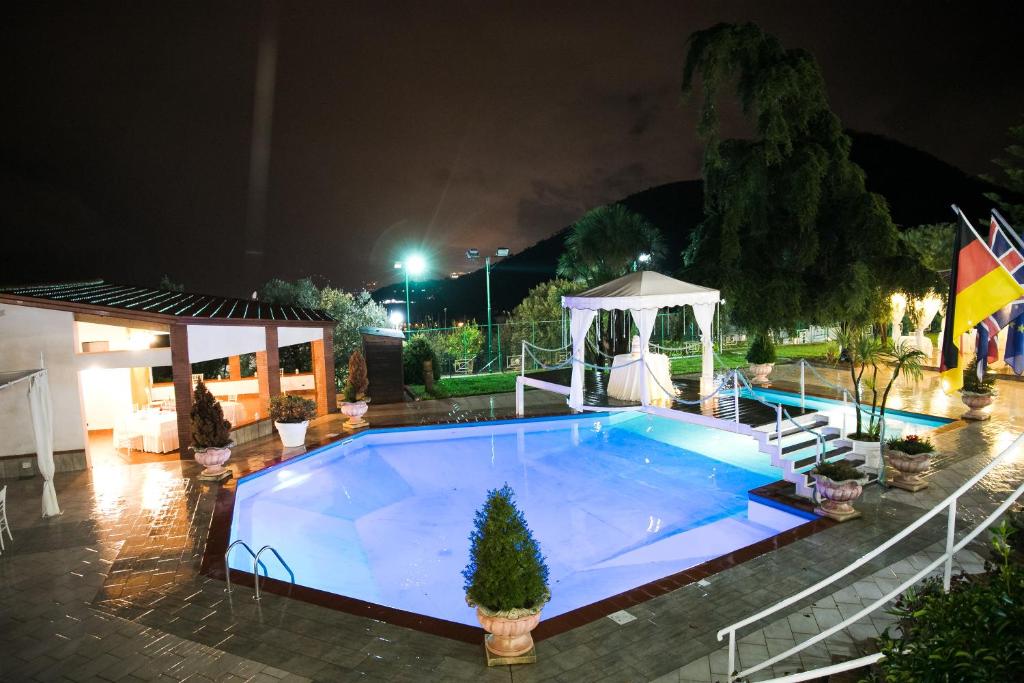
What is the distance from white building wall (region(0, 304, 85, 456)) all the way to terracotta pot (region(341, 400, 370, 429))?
16.2ft

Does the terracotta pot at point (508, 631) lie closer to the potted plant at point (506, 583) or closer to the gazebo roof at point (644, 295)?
the potted plant at point (506, 583)

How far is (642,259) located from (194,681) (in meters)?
20.3

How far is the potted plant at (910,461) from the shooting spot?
28.1 ft

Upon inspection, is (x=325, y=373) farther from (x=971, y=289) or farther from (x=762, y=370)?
(x=971, y=289)

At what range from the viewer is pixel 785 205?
61.5 feet

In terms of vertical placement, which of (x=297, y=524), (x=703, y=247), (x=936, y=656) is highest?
(x=703, y=247)

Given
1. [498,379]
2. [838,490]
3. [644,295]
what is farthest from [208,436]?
[498,379]

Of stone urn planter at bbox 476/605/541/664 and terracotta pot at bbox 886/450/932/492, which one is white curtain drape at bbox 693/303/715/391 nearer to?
terracotta pot at bbox 886/450/932/492

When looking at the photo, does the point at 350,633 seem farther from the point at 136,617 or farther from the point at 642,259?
the point at 642,259

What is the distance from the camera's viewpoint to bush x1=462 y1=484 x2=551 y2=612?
4.85m

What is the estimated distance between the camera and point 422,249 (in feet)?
73.4

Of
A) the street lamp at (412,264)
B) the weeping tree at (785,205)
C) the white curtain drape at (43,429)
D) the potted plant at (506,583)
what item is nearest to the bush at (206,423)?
the white curtain drape at (43,429)

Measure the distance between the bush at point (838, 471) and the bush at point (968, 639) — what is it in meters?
5.40

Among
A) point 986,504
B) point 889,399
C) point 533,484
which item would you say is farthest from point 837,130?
point 533,484
